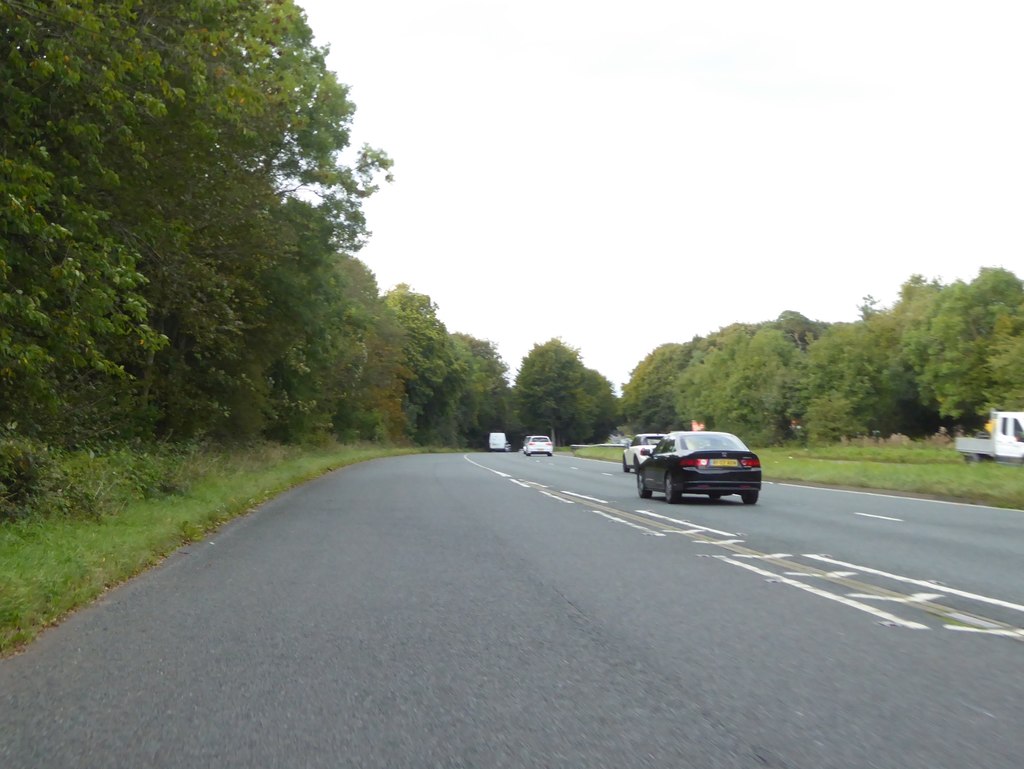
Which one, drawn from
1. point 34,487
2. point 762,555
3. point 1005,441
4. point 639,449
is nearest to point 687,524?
point 762,555

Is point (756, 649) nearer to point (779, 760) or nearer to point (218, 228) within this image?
point (779, 760)

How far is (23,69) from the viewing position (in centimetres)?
1190

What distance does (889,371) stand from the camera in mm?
79938

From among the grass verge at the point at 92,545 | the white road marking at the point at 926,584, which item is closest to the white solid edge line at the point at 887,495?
the white road marking at the point at 926,584

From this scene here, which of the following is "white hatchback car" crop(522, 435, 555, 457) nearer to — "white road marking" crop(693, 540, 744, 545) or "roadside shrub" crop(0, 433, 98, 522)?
"white road marking" crop(693, 540, 744, 545)

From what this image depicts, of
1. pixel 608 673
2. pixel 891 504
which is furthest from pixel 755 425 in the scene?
pixel 608 673

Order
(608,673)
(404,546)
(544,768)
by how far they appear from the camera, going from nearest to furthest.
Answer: (544,768) < (608,673) < (404,546)

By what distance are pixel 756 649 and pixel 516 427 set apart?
431 ft

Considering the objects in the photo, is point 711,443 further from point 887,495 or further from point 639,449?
point 639,449

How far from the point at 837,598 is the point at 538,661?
12.1ft

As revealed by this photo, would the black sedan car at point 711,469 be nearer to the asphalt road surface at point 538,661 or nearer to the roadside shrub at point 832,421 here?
the asphalt road surface at point 538,661

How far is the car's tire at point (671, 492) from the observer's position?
70.0 feet

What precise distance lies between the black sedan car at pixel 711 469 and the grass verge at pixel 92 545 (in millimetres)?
8682

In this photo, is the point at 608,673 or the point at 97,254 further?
the point at 97,254
